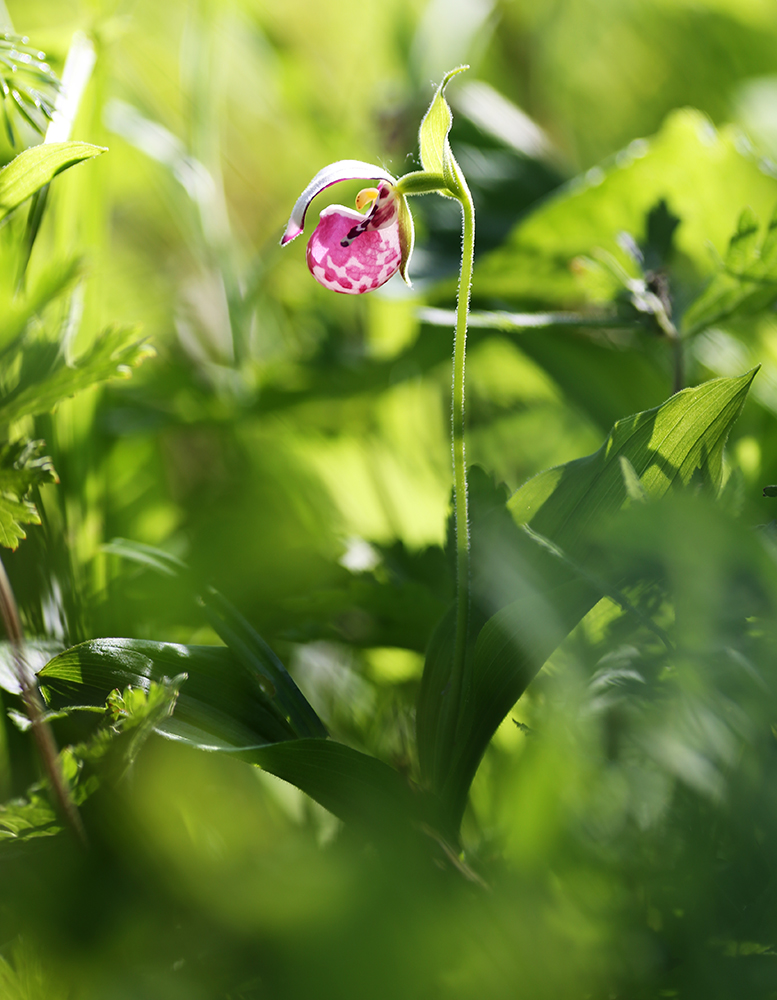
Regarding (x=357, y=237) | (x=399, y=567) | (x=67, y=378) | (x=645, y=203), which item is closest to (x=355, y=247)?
(x=357, y=237)

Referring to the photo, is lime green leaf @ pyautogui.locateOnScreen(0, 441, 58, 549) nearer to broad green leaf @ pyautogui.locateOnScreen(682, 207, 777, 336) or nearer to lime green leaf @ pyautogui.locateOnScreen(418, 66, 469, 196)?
lime green leaf @ pyautogui.locateOnScreen(418, 66, 469, 196)

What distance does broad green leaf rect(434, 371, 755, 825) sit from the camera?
0.24 metres

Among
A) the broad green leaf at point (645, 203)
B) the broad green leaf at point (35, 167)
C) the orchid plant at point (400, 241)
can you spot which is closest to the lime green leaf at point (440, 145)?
the orchid plant at point (400, 241)

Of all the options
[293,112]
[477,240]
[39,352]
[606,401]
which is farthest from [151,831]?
[293,112]

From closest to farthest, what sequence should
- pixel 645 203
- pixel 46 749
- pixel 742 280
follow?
pixel 46 749, pixel 742 280, pixel 645 203

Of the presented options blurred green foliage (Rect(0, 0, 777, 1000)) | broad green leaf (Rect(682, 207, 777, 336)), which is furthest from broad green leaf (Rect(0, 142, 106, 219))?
broad green leaf (Rect(682, 207, 777, 336))

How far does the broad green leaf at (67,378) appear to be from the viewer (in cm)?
23

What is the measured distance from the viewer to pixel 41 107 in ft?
0.80

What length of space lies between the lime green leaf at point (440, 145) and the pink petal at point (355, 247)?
0.06 feet

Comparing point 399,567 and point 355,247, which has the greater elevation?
point 355,247

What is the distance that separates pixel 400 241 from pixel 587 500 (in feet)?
0.36

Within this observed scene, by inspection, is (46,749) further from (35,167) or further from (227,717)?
(35,167)

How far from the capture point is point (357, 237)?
0.23m

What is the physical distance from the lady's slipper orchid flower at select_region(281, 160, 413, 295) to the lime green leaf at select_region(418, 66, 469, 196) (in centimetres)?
2
